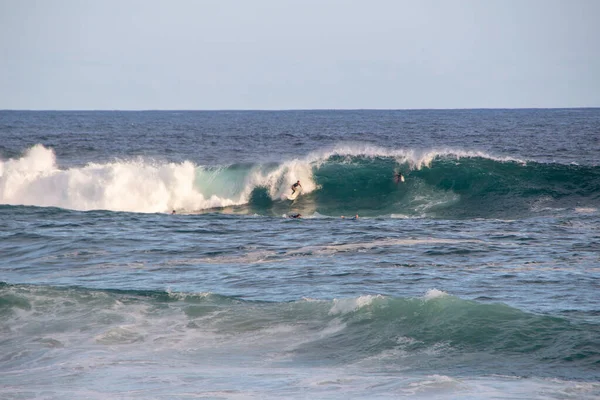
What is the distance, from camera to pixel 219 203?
100 ft

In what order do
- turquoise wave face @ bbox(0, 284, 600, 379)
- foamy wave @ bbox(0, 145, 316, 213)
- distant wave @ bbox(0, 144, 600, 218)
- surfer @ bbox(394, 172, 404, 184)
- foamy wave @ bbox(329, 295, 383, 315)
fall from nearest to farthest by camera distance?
turquoise wave face @ bbox(0, 284, 600, 379) < foamy wave @ bbox(329, 295, 383, 315) < distant wave @ bbox(0, 144, 600, 218) < foamy wave @ bbox(0, 145, 316, 213) < surfer @ bbox(394, 172, 404, 184)

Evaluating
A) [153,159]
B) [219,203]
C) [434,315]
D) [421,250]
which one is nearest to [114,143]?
[153,159]

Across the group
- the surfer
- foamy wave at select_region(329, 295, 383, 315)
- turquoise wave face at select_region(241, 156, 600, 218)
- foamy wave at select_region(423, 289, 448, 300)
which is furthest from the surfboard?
foamy wave at select_region(423, 289, 448, 300)

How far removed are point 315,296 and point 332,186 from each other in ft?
57.0

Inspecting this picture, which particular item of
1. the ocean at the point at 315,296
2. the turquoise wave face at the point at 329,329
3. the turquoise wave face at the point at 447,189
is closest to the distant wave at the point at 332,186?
the turquoise wave face at the point at 447,189

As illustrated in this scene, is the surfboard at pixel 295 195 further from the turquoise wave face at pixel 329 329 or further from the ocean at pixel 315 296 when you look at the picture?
the turquoise wave face at pixel 329 329

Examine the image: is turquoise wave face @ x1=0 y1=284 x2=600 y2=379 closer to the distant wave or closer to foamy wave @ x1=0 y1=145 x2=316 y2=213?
the distant wave

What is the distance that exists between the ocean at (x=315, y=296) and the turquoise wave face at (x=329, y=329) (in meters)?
0.04

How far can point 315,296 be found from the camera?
14117 mm

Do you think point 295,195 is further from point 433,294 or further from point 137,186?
point 433,294

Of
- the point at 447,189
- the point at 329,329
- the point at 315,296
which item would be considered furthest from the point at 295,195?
the point at 329,329

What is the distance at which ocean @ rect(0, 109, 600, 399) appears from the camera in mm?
10477

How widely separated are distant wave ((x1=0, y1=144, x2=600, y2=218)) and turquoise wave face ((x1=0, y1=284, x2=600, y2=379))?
13881 mm

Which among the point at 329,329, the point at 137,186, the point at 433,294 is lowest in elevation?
the point at 329,329
